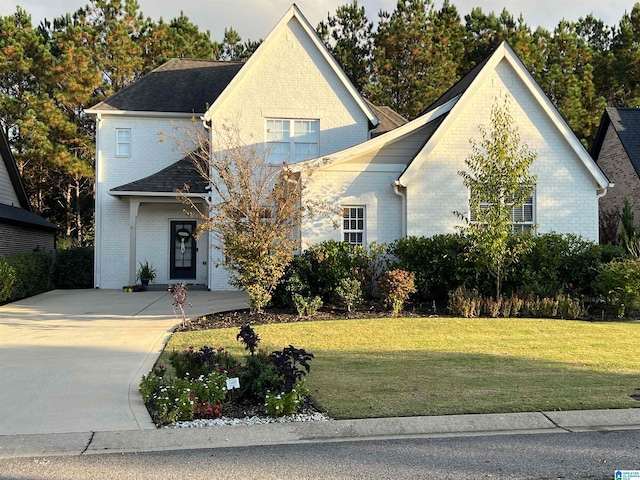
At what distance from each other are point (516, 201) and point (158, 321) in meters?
9.01

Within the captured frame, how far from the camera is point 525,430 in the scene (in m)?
5.61

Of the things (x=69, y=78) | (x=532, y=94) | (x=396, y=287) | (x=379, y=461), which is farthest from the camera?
(x=69, y=78)

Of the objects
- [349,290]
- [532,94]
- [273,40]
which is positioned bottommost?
[349,290]

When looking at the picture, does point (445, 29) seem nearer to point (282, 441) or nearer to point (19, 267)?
point (19, 267)

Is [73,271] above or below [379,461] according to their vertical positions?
above

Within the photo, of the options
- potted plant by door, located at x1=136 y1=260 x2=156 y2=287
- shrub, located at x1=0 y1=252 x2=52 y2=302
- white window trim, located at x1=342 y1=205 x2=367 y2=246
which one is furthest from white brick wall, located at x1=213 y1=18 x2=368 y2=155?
shrub, located at x1=0 y1=252 x2=52 y2=302

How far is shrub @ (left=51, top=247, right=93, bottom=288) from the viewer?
2028 centimetres

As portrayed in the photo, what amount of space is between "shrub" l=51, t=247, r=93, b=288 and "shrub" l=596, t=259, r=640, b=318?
17.7 m

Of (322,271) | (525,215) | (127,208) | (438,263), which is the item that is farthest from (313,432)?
(127,208)

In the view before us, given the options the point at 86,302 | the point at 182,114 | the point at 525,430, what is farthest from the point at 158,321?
the point at 182,114

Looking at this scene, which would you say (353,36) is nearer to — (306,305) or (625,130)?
(625,130)

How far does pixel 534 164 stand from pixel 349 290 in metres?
6.73

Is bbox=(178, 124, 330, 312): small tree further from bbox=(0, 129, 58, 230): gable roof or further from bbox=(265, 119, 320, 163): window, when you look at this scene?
bbox=(0, 129, 58, 230): gable roof

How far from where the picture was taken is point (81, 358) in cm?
864
